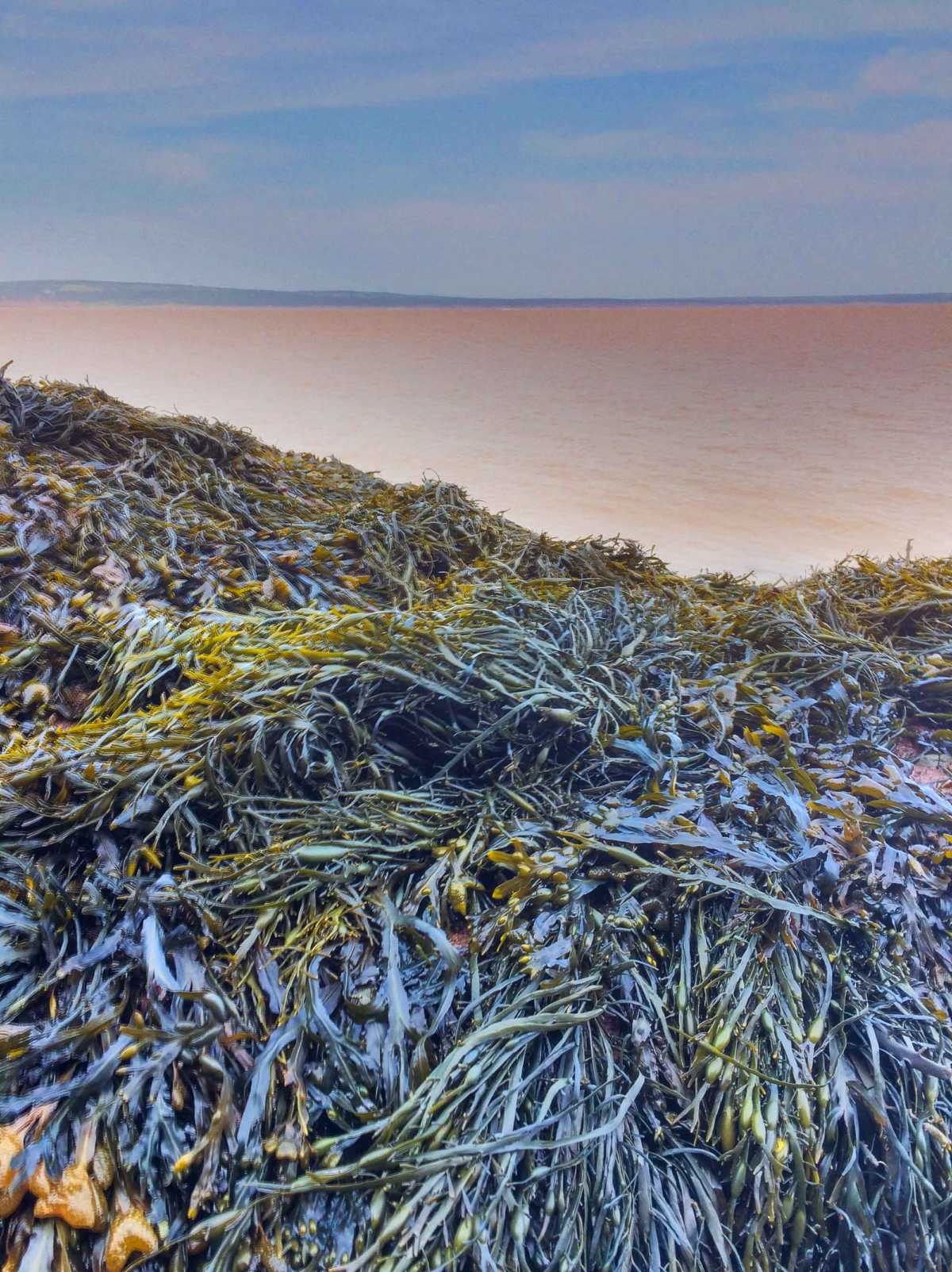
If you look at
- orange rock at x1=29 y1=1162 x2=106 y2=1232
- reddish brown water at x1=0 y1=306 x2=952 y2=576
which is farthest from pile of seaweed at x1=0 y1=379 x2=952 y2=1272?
reddish brown water at x1=0 y1=306 x2=952 y2=576

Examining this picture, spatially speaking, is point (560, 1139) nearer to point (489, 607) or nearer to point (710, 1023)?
point (710, 1023)

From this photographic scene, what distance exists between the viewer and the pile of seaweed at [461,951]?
0.50 metres

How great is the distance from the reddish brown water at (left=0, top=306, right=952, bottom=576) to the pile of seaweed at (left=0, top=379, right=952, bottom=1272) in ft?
4.21

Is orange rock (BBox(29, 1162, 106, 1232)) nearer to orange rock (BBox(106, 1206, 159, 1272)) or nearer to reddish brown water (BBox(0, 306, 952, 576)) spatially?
orange rock (BBox(106, 1206, 159, 1272))

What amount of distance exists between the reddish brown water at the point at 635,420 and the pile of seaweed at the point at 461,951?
4.21 ft

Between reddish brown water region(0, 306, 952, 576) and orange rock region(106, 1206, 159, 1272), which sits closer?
orange rock region(106, 1206, 159, 1272)

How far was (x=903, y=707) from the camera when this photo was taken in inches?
37.7

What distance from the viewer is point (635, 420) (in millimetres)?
4570

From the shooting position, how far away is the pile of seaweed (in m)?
0.50

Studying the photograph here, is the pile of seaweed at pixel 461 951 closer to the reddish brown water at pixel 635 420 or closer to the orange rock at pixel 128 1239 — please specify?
the orange rock at pixel 128 1239

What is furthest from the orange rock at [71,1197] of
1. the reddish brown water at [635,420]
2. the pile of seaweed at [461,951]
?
the reddish brown water at [635,420]

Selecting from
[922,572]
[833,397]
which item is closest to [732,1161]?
[922,572]

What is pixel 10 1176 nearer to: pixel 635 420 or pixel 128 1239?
pixel 128 1239

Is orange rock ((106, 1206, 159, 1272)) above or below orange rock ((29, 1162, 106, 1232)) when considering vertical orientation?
below
